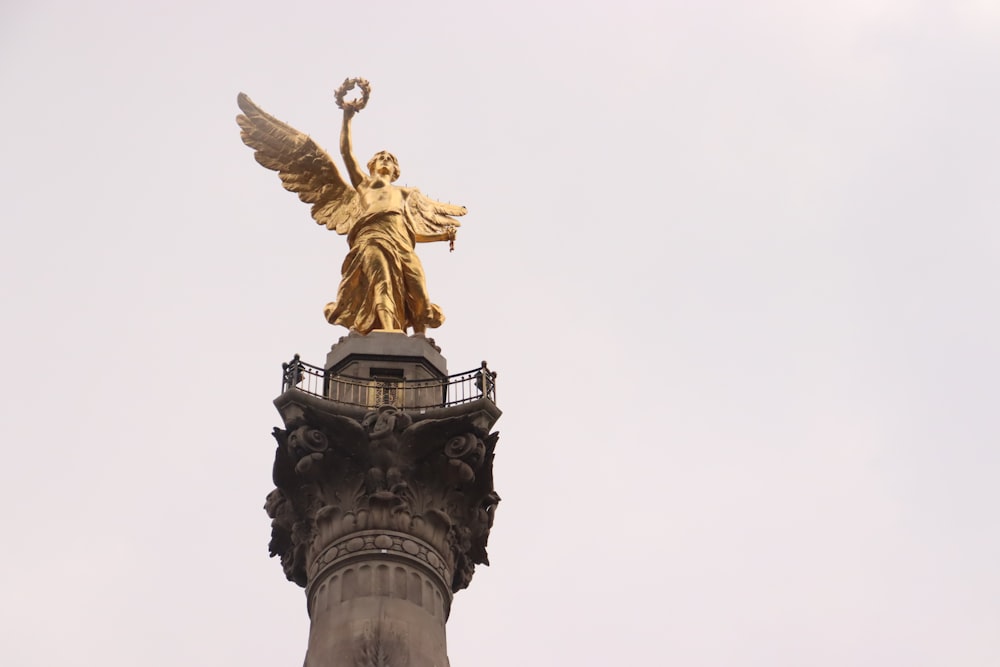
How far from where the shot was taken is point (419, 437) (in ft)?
84.4

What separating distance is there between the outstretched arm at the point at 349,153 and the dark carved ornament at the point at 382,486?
6.83 meters

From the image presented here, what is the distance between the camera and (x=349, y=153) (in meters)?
31.4

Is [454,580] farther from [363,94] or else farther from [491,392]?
[363,94]

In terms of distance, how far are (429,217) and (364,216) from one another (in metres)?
1.26

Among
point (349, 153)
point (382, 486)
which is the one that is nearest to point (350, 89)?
point (349, 153)

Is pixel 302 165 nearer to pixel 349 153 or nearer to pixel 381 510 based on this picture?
pixel 349 153

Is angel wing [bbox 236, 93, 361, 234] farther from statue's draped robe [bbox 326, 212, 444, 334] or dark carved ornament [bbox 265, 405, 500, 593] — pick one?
dark carved ornament [bbox 265, 405, 500, 593]

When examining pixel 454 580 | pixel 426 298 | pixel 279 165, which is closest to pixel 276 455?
pixel 454 580

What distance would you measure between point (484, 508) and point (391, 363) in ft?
9.97

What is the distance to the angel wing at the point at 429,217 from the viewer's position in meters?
31.0

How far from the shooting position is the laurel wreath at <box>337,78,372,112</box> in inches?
1243

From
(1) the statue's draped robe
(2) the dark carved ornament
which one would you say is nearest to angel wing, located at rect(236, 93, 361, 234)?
(1) the statue's draped robe

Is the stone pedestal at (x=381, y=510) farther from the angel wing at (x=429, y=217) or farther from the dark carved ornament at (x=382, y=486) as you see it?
the angel wing at (x=429, y=217)

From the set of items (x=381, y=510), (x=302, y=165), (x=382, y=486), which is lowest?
(x=381, y=510)
